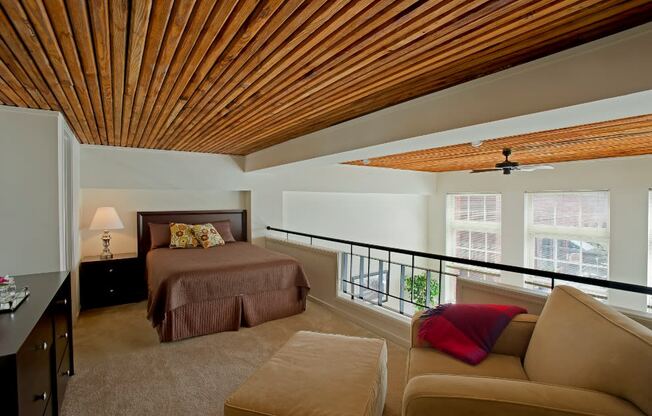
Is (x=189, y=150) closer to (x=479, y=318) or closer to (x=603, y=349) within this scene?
(x=479, y=318)

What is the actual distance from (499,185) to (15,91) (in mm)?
6996

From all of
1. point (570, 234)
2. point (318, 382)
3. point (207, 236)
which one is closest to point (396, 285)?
point (570, 234)

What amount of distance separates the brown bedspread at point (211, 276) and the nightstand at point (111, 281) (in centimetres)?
38

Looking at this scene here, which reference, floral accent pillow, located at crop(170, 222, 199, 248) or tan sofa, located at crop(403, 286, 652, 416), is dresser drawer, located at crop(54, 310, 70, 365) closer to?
tan sofa, located at crop(403, 286, 652, 416)

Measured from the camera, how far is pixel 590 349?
1.34 m

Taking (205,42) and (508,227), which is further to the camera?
(508,227)

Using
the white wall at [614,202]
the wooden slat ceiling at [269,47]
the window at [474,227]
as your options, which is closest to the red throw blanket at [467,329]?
the wooden slat ceiling at [269,47]

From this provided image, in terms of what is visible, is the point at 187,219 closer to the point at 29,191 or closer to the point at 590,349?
the point at 29,191

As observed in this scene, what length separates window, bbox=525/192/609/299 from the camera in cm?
539

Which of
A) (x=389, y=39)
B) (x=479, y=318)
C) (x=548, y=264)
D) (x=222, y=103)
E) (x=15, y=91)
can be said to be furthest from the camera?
(x=548, y=264)

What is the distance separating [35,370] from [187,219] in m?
3.70

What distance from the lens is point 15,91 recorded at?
2244 mm

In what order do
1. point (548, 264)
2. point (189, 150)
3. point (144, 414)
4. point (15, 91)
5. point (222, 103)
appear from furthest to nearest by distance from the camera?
1. point (548, 264)
2. point (189, 150)
3. point (222, 103)
4. point (15, 91)
5. point (144, 414)

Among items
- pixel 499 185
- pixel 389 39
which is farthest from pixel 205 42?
pixel 499 185
